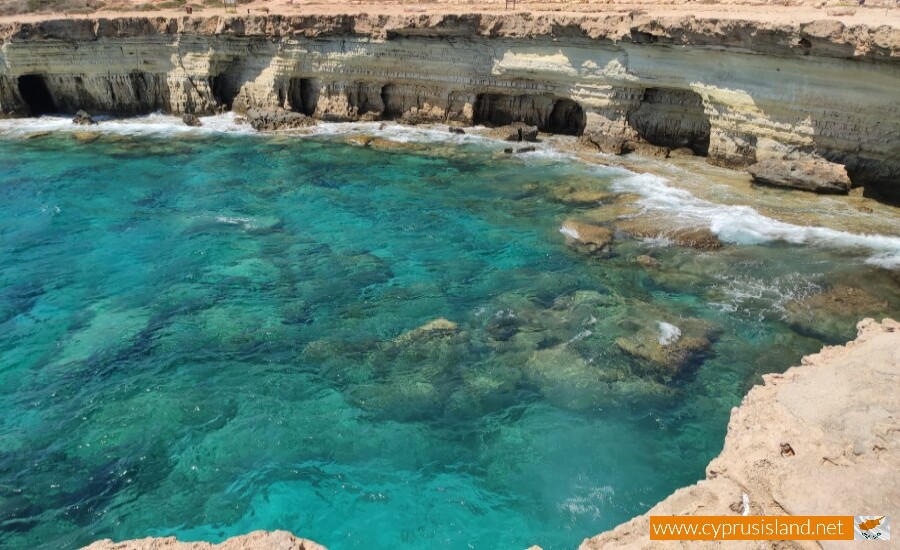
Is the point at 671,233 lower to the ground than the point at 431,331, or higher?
higher

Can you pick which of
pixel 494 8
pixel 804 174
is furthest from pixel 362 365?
pixel 494 8

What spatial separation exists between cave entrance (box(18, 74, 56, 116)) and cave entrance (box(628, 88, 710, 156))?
25.1m

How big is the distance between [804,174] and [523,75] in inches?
384

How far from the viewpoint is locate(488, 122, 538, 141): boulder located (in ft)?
72.2

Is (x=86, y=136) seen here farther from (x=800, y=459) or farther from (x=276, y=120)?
(x=800, y=459)

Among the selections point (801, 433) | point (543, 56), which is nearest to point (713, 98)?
point (543, 56)

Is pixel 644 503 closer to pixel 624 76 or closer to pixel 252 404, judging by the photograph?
pixel 252 404

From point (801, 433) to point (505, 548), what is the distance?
3.45 metres

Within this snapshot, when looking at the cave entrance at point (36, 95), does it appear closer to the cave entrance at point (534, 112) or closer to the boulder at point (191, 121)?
the boulder at point (191, 121)

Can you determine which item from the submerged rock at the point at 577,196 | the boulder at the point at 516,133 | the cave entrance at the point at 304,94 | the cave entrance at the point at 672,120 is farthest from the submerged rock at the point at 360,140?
the cave entrance at the point at 672,120

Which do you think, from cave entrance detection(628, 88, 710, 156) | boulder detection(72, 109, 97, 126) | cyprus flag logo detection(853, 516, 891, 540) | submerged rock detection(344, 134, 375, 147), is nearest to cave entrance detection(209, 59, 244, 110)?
boulder detection(72, 109, 97, 126)

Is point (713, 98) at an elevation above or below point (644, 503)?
above

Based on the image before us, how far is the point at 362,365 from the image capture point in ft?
34.1

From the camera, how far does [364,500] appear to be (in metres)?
7.87
